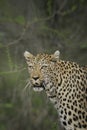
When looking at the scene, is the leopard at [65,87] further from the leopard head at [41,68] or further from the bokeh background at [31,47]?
the bokeh background at [31,47]

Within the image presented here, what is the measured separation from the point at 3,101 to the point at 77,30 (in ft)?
12.9

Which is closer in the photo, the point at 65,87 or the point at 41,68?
the point at 41,68

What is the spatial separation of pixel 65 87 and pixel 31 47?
845 centimetres

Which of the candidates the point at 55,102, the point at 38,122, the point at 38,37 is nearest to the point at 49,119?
the point at 38,122

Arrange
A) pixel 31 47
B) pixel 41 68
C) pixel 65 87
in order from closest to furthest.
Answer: pixel 41 68
pixel 65 87
pixel 31 47

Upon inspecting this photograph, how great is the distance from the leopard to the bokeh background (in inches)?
256

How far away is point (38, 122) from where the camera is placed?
2797 centimetres

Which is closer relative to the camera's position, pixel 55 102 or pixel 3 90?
pixel 55 102

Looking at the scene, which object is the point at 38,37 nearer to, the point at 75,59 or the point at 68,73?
the point at 75,59

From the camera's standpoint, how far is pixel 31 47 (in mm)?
27656

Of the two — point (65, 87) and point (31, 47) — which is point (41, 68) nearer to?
point (65, 87)

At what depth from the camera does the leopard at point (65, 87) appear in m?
19.0

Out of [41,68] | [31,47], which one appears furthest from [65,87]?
[31,47]

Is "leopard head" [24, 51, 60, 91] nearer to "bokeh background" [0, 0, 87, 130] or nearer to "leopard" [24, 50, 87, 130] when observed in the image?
"leopard" [24, 50, 87, 130]
